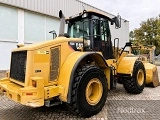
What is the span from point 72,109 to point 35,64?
51.8 inches

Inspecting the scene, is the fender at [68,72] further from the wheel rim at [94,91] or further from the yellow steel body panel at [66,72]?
the wheel rim at [94,91]

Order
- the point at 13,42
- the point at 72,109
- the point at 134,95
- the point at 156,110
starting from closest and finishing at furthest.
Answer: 1. the point at 72,109
2. the point at 156,110
3. the point at 134,95
4. the point at 13,42

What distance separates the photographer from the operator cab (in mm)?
5871

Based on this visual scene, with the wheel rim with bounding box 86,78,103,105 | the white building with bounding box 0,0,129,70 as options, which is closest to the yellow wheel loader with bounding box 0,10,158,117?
the wheel rim with bounding box 86,78,103,105

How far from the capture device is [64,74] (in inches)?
189

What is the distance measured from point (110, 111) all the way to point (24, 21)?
9115mm

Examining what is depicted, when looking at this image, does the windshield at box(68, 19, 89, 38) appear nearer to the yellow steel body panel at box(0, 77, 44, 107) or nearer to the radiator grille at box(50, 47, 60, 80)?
the radiator grille at box(50, 47, 60, 80)

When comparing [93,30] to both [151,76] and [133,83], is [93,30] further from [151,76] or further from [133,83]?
[151,76]

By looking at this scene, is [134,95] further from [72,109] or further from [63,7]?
[63,7]

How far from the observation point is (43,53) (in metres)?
4.67

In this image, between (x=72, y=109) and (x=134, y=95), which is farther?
(x=134, y=95)

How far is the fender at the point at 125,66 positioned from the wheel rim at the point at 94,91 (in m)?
1.91

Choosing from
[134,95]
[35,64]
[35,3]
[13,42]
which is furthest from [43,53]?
[35,3]

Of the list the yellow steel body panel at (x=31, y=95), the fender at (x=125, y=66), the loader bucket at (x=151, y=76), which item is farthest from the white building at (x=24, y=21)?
the yellow steel body panel at (x=31, y=95)
